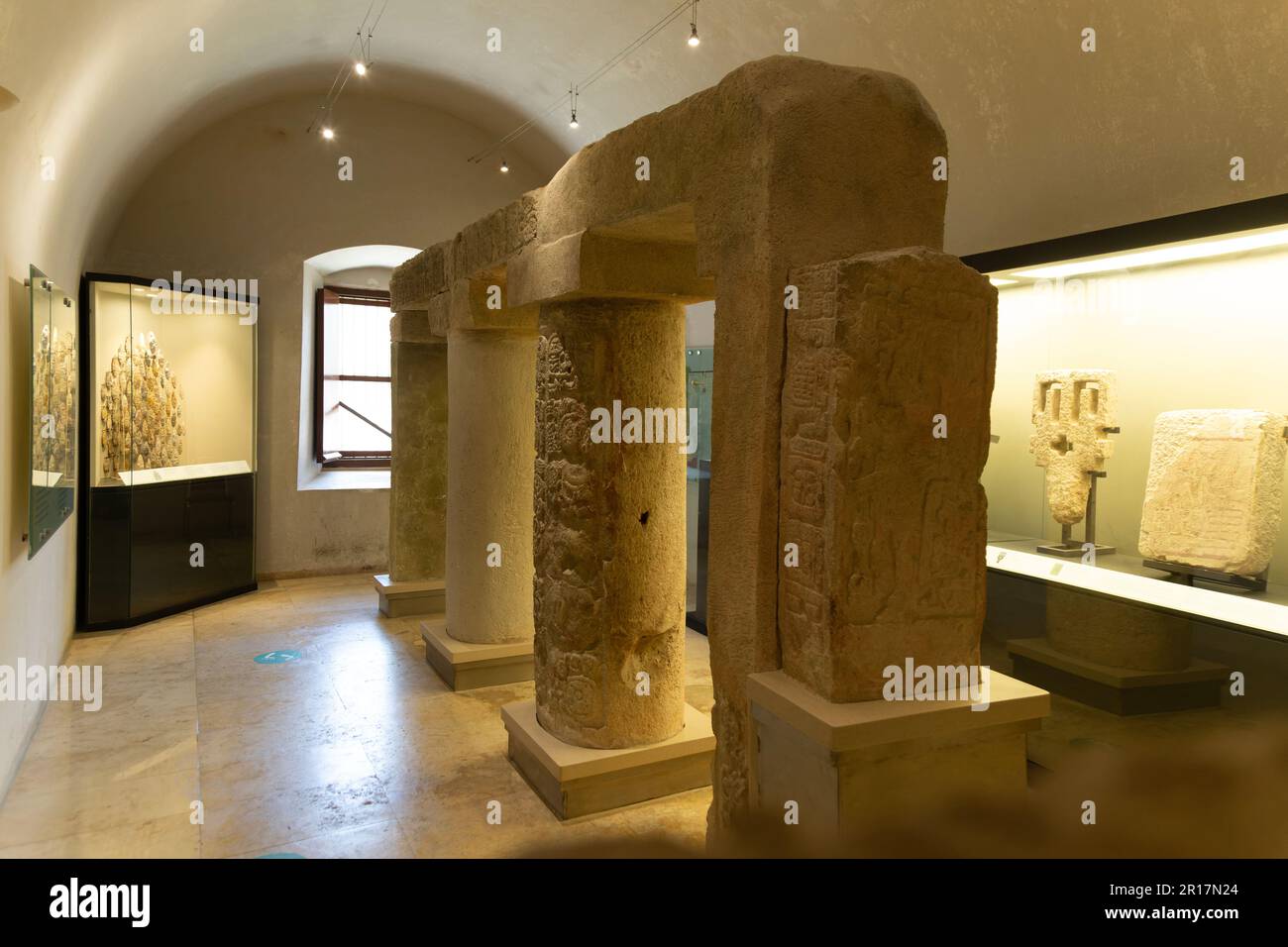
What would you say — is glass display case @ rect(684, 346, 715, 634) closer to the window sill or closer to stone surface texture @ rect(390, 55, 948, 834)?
the window sill

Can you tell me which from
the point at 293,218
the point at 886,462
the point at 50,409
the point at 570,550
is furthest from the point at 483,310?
the point at 293,218

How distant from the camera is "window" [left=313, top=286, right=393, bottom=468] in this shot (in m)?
10.0

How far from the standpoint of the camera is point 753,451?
9.26ft

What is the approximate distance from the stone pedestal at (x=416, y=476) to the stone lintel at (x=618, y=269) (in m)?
3.68

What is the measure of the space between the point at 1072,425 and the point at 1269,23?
1.76 meters

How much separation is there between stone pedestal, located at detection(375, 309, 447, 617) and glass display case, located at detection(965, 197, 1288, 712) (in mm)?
4556

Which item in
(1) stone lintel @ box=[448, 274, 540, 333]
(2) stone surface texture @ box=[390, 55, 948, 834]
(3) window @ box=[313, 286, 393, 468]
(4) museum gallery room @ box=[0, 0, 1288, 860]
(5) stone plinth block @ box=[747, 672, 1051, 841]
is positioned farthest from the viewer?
(3) window @ box=[313, 286, 393, 468]

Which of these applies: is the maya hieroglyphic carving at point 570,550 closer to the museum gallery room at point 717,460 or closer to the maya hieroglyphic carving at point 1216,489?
the museum gallery room at point 717,460

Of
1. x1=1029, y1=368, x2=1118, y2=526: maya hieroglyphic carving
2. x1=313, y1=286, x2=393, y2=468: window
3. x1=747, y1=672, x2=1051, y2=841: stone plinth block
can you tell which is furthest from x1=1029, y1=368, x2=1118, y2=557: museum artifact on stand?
x1=313, y1=286, x2=393, y2=468: window

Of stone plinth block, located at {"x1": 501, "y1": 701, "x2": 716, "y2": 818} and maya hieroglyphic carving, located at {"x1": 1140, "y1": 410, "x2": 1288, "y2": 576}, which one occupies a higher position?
maya hieroglyphic carving, located at {"x1": 1140, "y1": 410, "x2": 1288, "y2": 576}

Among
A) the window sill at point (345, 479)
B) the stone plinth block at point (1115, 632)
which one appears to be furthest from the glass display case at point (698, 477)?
the window sill at point (345, 479)

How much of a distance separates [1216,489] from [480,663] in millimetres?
4056

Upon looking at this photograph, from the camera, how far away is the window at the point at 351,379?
33.0 feet
